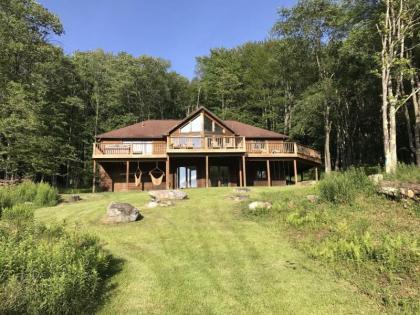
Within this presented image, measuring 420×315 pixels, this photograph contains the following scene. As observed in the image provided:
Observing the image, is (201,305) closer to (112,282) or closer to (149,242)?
(112,282)

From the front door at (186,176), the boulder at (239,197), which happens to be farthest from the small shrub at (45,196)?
the front door at (186,176)

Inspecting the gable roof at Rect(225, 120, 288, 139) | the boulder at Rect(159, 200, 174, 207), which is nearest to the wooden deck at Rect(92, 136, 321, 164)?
the gable roof at Rect(225, 120, 288, 139)

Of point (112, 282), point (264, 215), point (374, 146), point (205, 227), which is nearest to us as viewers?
point (112, 282)

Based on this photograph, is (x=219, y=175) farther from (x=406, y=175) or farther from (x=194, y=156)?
(x=406, y=175)

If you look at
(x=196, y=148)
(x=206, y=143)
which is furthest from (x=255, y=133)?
Result: (x=196, y=148)

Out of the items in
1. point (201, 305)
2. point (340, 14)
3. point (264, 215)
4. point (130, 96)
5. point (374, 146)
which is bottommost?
point (201, 305)

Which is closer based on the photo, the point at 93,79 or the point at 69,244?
the point at 69,244

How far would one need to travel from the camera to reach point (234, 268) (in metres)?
6.79

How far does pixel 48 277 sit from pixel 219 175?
1860 cm

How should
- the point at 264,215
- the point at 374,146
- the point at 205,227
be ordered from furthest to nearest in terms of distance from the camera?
the point at 374,146 < the point at 264,215 < the point at 205,227

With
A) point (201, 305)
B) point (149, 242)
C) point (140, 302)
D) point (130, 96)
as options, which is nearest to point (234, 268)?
point (201, 305)

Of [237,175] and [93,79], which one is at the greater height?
[93,79]

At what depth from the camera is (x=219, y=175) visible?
2347 cm

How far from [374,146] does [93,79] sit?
27.9 meters
